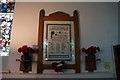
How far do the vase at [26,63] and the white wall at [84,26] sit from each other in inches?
3.2

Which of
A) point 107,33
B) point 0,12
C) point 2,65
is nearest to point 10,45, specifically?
point 2,65

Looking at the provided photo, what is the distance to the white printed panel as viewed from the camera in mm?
2131

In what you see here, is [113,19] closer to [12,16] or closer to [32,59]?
[32,59]


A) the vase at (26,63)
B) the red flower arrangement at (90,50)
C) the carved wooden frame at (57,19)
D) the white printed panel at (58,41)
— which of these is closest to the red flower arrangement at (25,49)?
the vase at (26,63)

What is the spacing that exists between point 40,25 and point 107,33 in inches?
47.4

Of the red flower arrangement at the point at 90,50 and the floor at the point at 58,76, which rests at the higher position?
the red flower arrangement at the point at 90,50

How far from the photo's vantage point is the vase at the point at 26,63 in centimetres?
204

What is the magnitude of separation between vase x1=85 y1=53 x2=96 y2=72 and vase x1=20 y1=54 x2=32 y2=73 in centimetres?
94

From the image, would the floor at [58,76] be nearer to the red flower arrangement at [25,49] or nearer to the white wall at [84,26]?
the white wall at [84,26]

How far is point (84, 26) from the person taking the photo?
2283mm

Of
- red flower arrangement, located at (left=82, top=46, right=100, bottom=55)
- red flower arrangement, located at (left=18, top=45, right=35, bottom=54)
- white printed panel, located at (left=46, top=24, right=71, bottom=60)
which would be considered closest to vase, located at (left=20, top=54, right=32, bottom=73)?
red flower arrangement, located at (left=18, top=45, right=35, bottom=54)

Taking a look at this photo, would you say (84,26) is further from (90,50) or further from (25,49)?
(25,49)

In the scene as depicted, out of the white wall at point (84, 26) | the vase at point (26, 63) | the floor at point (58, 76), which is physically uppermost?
the white wall at point (84, 26)

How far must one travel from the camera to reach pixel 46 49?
7.07 ft
